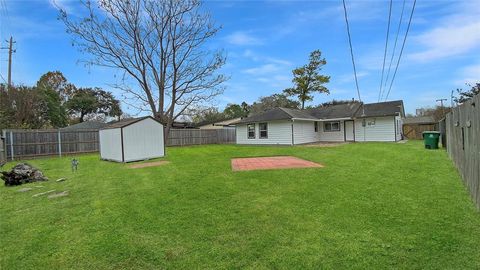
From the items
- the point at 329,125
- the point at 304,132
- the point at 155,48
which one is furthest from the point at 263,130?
the point at 155,48

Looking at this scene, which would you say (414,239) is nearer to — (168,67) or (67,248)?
(67,248)

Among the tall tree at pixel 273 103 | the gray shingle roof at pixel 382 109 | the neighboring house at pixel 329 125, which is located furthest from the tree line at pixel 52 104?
the gray shingle roof at pixel 382 109

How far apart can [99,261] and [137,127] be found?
10774mm

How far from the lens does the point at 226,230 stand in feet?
12.3

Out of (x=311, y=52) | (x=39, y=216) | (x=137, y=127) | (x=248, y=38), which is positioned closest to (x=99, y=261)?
(x=39, y=216)

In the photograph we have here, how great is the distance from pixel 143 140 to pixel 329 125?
1652cm

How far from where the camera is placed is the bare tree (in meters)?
19.2

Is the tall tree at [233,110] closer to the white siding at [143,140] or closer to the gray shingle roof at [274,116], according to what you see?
the gray shingle roof at [274,116]

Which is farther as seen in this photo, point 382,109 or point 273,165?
point 382,109

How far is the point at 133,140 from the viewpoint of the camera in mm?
12844

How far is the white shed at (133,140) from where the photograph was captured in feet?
41.2

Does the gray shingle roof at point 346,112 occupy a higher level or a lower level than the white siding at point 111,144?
higher

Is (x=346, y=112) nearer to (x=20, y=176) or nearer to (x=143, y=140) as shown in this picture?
(x=143, y=140)

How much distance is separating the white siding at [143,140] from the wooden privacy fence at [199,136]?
33.2 feet
